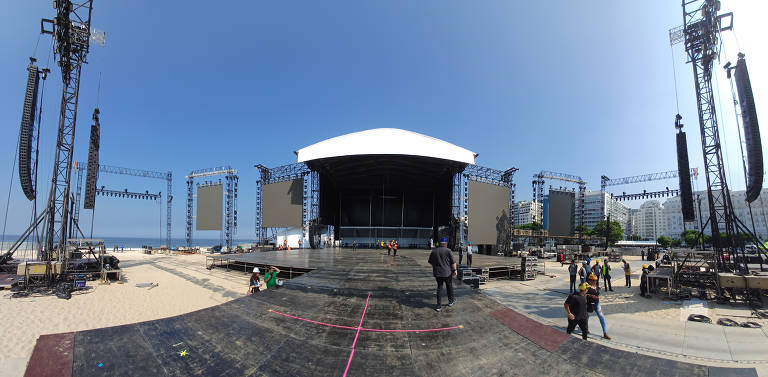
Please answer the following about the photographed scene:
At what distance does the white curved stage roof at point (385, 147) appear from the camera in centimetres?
2803

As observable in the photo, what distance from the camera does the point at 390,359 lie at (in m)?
3.71

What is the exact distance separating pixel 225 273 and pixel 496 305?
2142 centimetres

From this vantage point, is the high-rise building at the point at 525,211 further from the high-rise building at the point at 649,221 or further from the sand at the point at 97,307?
the sand at the point at 97,307

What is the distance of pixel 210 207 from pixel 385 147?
27.9 m

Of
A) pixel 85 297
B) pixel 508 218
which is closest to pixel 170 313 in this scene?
pixel 85 297

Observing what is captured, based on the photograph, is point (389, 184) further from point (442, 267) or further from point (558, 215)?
point (442, 267)

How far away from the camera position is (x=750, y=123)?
518 inches

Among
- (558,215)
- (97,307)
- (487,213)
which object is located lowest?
(97,307)

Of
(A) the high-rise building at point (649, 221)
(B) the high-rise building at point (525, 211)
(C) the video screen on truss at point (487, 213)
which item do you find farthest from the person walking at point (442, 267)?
(A) the high-rise building at point (649, 221)

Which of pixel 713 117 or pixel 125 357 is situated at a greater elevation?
pixel 713 117

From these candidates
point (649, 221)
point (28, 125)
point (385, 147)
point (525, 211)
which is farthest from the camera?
point (525, 211)

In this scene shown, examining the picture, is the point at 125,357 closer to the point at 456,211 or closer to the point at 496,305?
the point at 496,305

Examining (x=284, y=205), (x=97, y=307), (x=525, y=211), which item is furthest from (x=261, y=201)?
(x=525, y=211)

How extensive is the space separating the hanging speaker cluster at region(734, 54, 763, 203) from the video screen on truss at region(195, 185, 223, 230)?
48674mm
